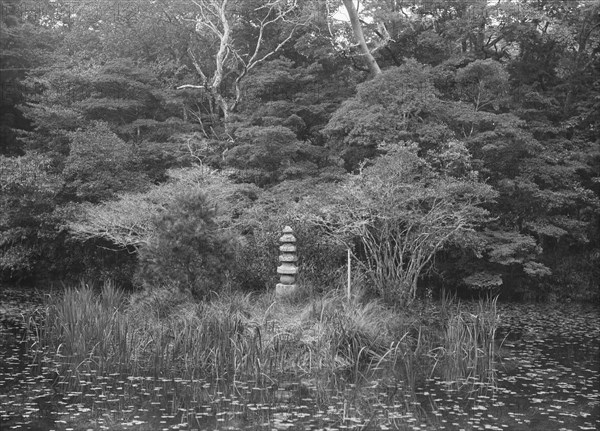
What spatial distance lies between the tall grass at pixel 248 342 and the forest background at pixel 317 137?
8.46ft

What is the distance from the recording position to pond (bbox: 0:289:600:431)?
6.82 meters

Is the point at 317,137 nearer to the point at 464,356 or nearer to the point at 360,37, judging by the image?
the point at 360,37

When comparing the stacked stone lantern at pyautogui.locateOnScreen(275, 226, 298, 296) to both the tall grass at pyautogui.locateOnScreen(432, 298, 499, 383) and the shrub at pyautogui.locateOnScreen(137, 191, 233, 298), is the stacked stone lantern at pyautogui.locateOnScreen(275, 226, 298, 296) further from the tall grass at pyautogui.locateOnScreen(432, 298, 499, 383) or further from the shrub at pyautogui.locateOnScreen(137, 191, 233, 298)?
the tall grass at pyautogui.locateOnScreen(432, 298, 499, 383)

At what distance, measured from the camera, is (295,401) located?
25.2ft

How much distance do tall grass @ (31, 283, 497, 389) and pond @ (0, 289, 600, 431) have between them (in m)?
0.32

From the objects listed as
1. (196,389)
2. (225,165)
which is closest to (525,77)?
(225,165)

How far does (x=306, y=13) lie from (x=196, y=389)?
14.2 metres

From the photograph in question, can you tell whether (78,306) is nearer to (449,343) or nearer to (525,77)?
(449,343)

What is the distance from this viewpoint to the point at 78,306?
10.0m

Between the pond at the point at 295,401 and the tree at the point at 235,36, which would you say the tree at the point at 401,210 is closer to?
the pond at the point at 295,401

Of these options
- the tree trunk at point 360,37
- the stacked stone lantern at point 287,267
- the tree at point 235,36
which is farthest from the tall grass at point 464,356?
the tree at point 235,36

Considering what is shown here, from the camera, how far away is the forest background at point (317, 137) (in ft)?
48.8

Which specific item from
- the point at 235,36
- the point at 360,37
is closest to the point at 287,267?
the point at 360,37

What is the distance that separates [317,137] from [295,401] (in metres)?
13.7
